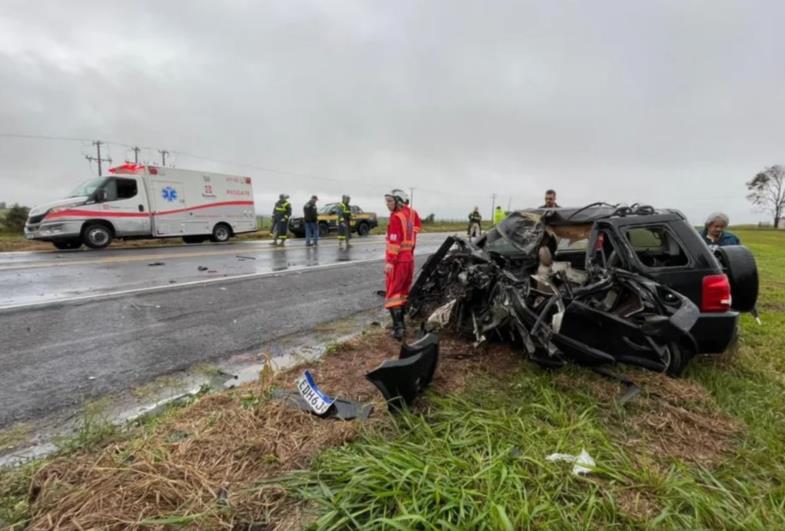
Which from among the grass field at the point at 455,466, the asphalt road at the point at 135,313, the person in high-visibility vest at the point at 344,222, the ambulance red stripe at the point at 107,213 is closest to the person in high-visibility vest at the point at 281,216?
the person in high-visibility vest at the point at 344,222

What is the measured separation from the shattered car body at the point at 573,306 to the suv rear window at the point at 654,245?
0.21 m

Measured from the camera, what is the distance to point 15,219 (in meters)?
16.3

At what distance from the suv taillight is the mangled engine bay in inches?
12.5

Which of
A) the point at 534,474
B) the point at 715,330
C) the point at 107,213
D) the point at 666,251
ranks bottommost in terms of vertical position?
the point at 534,474

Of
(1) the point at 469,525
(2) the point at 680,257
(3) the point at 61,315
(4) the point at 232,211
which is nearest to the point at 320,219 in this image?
(4) the point at 232,211

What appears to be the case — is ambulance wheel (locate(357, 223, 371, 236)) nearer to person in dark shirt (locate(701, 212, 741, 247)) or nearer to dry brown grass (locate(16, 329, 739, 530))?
person in dark shirt (locate(701, 212, 741, 247))

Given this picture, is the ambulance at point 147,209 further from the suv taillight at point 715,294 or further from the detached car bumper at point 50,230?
the suv taillight at point 715,294

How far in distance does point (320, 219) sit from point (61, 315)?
14.5 m

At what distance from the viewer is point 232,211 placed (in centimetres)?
1530

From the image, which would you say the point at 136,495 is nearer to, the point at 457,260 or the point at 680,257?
the point at 457,260

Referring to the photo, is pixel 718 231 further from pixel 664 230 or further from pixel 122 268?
pixel 122 268

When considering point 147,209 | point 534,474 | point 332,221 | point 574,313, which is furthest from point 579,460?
point 332,221

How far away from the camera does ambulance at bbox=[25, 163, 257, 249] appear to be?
11.1 metres

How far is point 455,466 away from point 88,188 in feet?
46.5
